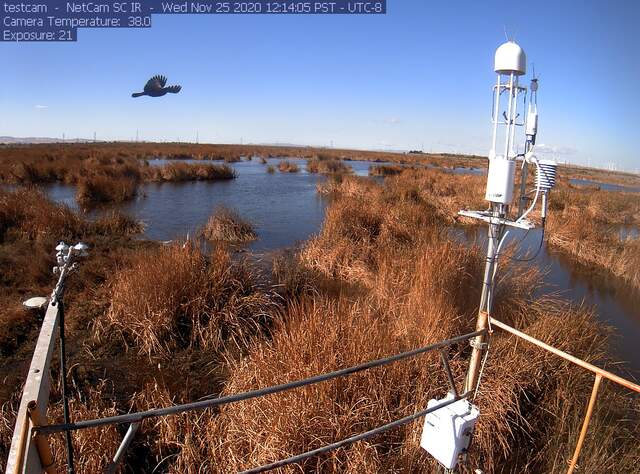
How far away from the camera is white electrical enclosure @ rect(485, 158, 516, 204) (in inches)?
93.6

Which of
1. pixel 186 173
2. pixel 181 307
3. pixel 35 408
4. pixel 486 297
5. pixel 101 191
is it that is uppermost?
pixel 186 173

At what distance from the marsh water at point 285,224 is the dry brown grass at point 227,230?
0.32 metres

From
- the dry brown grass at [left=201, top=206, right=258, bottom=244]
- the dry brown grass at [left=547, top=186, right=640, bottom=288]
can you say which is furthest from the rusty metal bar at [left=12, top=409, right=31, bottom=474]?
the dry brown grass at [left=547, top=186, right=640, bottom=288]

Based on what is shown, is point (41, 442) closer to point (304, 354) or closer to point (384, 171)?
point (304, 354)

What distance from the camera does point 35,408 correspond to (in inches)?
55.4

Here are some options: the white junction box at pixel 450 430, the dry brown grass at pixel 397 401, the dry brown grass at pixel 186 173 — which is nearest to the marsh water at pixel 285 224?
the dry brown grass at pixel 186 173

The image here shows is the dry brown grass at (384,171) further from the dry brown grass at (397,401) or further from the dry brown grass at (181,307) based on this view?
the dry brown grass at (397,401)

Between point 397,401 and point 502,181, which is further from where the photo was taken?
point 397,401

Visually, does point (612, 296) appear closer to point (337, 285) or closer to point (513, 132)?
point (337, 285)

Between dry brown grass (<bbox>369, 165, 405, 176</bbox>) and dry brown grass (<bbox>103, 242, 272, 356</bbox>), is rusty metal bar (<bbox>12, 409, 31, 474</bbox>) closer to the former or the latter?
dry brown grass (<bbox>103, 242, 272, 356</bbox>)

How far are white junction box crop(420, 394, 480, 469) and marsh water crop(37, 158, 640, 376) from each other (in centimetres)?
427

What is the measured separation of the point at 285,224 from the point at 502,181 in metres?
10.3

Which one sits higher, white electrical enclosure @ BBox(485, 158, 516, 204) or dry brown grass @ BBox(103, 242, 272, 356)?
white electrical enclosure @ BBox(485, 158, 516, 204)

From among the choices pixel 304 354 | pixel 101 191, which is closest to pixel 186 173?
pixel 101 191
